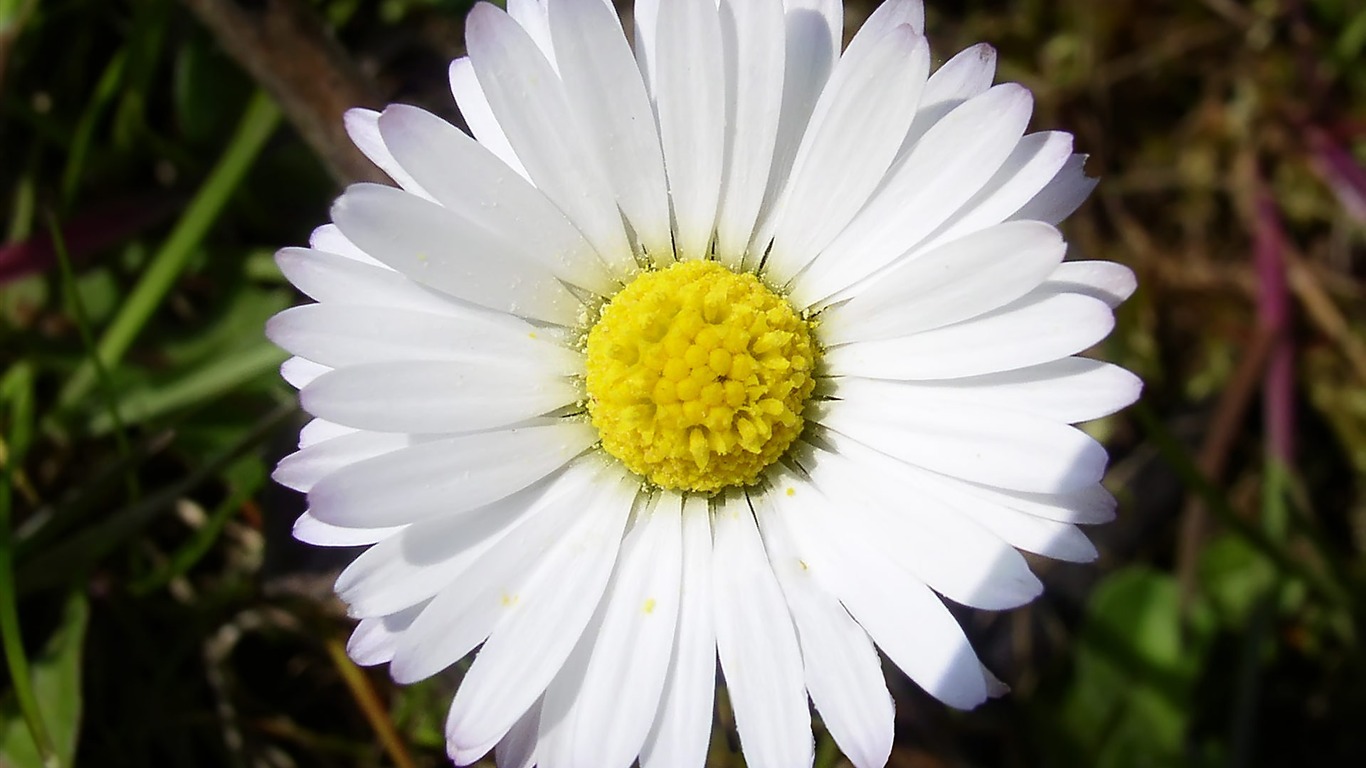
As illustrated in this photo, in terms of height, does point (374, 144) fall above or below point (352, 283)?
above

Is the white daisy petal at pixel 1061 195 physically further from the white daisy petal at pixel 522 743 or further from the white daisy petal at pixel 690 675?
the white daisy petal at pixel 522 743

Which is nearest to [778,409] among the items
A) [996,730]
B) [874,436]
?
[874,436]

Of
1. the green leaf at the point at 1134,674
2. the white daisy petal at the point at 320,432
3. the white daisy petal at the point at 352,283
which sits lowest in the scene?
the green leaf at the point at 1134,674

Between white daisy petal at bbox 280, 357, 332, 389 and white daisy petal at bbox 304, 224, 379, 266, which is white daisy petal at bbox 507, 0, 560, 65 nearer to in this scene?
white daisy petal at bbox 304, 224, 379, 266

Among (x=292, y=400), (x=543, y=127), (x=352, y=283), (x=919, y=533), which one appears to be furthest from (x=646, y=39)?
(x=292, y=400)

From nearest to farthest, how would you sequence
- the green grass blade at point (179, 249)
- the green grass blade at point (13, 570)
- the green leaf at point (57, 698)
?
the green grass blade at point (13, 570) → the green leaf at point (57, 698) → the green grass blade at point (179, 249)

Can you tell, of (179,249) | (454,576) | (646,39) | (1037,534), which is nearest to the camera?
(1037,534)

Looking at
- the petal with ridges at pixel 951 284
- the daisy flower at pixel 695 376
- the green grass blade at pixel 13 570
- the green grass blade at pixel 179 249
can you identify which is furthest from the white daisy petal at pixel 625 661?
the green grass blade at pixel 179 249

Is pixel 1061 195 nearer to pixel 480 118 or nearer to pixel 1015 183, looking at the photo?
pixel 1015 183
